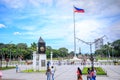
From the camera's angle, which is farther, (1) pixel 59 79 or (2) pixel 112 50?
(2) pixel 112 50

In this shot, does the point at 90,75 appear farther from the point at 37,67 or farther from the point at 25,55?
the point at 25,55

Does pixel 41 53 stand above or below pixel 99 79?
above

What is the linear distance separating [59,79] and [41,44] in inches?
687

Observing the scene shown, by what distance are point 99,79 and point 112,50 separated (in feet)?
398

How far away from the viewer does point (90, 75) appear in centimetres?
2273

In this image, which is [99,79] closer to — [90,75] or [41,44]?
[90,75]

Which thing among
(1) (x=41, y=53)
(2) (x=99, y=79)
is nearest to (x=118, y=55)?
(1) (x=41, y=53)

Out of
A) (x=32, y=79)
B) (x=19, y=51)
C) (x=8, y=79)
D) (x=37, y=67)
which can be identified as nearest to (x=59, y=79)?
(x=32, y=79)

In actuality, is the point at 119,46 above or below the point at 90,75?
above

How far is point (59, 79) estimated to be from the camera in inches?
1161

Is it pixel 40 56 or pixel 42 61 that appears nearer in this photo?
pixel 40 56

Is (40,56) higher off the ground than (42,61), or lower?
higher

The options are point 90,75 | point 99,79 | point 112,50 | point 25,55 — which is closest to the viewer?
point 90,75

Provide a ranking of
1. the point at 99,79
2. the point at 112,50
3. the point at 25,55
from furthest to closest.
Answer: the point at 112,50
the point at 25,55
the point at 99,79
